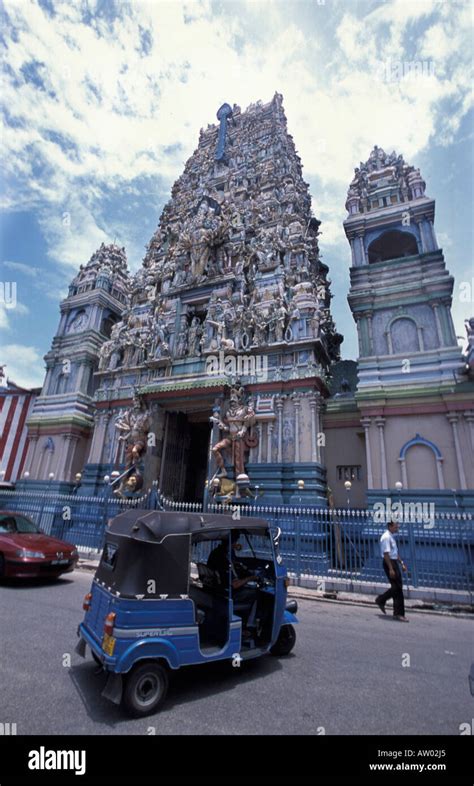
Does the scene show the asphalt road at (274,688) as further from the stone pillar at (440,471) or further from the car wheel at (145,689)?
the stone pillar at (440,471)

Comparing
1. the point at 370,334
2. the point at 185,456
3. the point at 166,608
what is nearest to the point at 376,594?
the point at 166,608

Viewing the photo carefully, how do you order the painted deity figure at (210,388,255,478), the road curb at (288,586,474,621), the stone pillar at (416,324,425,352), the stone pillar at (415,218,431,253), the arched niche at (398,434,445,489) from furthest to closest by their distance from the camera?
the stone pillar at (415,218,431,253)
the painted deity figure at (210,388,255,478)
the stone pillar at (416,324,425,352)
the arched niche at (398,434,445,489)
the road curb at (288,586,474,621)

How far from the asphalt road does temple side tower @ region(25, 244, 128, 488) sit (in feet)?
50.0

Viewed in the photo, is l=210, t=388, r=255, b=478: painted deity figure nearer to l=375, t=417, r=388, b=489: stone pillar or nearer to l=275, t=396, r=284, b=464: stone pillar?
l=275, t=396, r=284, b=464: stone pillar

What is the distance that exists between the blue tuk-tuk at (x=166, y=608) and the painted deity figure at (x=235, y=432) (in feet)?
29.8

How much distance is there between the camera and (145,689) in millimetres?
3602

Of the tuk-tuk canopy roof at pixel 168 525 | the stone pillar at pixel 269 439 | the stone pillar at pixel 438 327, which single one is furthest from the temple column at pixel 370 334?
the tuk-tuk canopy roof at pixel 168 525

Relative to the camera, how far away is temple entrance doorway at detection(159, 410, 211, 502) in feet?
57.2

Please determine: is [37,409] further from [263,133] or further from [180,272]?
[263,133]

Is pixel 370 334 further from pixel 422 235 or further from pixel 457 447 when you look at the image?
pixel 457 447

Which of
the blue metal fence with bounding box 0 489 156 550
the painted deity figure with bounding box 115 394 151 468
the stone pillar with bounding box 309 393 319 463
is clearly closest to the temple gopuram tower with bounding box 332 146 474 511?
Result: the stone pillar with bounding box 309 393 319 463

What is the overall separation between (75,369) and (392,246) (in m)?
19.3
